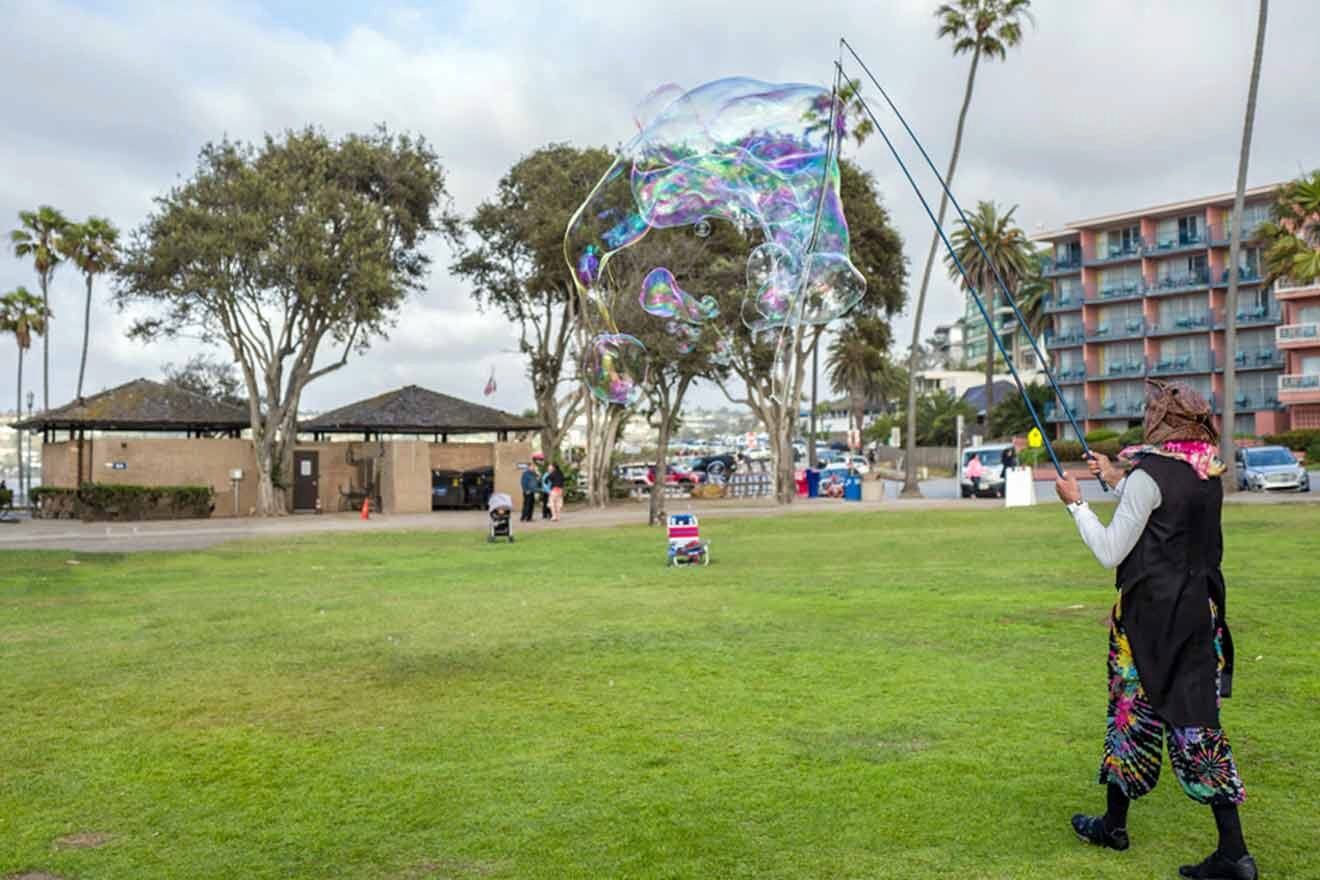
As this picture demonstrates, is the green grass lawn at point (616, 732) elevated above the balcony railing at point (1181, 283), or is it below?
below

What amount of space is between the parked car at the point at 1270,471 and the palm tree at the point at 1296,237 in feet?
23.6

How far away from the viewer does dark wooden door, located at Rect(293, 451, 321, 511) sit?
44.4m

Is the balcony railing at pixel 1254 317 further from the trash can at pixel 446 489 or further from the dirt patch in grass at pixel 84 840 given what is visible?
the dirt patch in grass at pixel 84 840

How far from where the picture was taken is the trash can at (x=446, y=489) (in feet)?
144

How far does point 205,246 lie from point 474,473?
1278 cm

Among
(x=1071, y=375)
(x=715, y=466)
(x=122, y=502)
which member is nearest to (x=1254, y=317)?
(x=1071, y=375)

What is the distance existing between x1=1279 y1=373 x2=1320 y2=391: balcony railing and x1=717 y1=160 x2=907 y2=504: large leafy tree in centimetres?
3559

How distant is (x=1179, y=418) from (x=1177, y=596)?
0.75 meters

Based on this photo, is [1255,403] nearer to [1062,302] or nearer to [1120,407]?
[1120,407]

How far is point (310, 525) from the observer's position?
111 feet

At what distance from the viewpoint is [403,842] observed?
5605 mm

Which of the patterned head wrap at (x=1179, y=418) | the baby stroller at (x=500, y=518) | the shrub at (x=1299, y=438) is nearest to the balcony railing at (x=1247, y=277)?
the shrub at (x=1299, y=438)

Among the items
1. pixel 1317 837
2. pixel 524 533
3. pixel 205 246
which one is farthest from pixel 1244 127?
pixel 1317 837

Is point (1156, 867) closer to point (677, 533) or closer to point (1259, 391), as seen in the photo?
point (677, 533)
